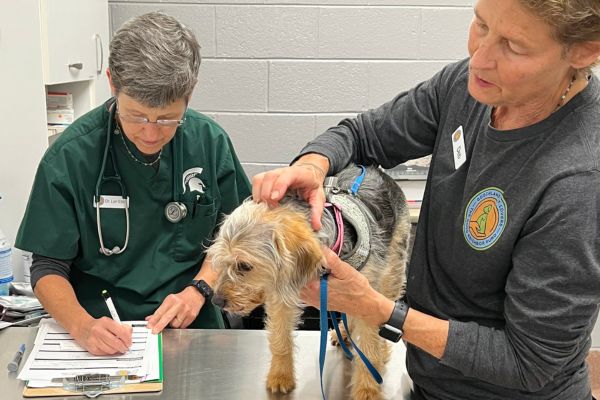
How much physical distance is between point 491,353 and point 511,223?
0.26 metres

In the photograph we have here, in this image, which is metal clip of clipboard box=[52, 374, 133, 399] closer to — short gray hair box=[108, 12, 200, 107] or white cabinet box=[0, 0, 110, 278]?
short gray hair box=[108, 12, 200, 107]

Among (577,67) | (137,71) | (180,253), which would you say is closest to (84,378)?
(180,253)

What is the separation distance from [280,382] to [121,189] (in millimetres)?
732

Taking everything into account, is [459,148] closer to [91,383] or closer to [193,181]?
[193,181]

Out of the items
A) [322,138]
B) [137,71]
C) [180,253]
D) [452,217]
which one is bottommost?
[180,253]

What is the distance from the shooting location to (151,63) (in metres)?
1.57

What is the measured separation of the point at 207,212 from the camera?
1857mm

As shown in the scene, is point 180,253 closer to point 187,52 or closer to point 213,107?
point 187,52

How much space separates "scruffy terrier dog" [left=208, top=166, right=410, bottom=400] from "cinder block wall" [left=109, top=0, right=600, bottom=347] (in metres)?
1.75

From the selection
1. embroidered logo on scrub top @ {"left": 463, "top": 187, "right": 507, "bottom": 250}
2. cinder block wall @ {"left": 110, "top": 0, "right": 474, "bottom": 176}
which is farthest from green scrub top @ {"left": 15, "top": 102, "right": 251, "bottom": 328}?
cinder block wall @ {"left": 110, "top": 0, "right": 474, "bottom": 176}

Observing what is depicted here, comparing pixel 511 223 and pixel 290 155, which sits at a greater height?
pixel 511 223

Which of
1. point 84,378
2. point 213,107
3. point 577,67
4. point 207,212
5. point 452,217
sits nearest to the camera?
point 577,67

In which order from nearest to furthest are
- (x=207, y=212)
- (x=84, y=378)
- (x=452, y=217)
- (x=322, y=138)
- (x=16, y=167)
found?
(x=452, y=217) < (x=84, y=378) < (x=322, y=138) < (x=207, y=212) < (x=16, y=167)

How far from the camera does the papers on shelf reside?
1450 millimetres
